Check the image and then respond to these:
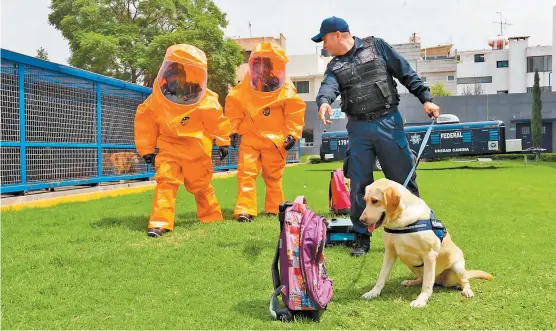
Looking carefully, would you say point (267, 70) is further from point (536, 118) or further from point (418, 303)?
point (536, 118)

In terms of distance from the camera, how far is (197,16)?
2936cm

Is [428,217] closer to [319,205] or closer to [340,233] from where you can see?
[340,233]

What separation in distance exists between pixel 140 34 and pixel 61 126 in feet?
71.3

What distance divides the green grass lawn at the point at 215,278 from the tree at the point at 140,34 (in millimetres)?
22757

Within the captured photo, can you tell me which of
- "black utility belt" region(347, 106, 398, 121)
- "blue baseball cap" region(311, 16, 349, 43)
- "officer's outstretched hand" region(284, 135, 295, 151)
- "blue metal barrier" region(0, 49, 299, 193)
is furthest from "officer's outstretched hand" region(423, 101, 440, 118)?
"blue metal barrier" region(0, 49, 299, 193)

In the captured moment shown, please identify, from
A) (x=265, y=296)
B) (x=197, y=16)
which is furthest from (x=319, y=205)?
(x=197, y=16)

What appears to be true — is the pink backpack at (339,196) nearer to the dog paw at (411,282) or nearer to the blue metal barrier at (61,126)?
the dog paw at (411,282)

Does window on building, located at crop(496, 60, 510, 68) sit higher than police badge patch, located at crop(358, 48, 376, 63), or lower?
higher

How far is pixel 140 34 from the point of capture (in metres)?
29.3

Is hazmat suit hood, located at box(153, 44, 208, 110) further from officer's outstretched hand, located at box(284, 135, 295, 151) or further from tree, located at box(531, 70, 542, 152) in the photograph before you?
tree, located at box(531, 70, 542, 152)

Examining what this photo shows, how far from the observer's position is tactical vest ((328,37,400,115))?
171 inches

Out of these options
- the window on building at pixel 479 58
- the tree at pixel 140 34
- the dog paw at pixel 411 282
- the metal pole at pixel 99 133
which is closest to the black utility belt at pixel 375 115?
the dog paw at pixel 411 282

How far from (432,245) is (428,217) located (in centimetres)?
18

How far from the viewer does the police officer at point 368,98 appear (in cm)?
435
